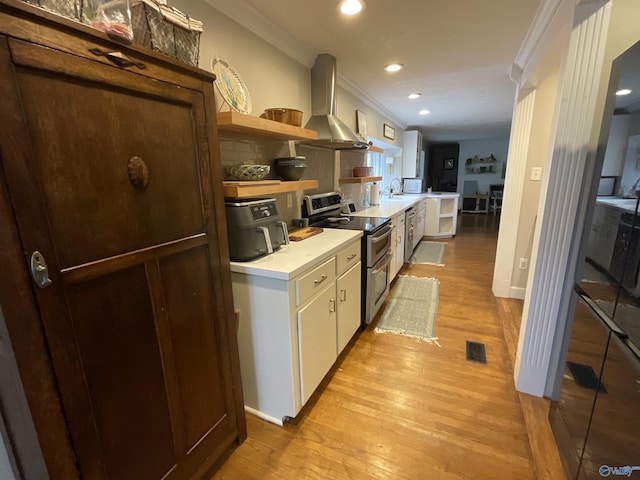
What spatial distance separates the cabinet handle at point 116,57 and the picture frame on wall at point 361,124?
293cm

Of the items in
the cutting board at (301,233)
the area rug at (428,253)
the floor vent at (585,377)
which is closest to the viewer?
the floor vent at (585,377)

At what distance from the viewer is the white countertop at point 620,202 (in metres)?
0.95

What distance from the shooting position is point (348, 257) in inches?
76.6

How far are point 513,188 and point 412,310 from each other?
1.55 meters

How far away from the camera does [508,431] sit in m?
1.47

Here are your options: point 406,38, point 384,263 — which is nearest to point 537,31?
point 406,38

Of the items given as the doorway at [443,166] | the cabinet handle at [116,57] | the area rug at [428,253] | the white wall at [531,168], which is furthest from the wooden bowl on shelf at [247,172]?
the doorway at [443,166]

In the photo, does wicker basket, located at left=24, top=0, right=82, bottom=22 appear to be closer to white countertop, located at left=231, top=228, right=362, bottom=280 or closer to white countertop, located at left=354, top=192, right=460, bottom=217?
white countertop, located at left=231, top=228, right=362, bottom=280

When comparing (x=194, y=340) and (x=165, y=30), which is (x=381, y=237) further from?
(x=165, y=30)

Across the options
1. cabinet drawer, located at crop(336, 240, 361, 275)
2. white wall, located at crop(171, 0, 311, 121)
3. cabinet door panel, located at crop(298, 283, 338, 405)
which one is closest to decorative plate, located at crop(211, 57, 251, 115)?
white wall, located at crop(171, 0, 311, 121)

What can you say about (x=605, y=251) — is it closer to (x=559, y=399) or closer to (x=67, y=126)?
(x=559, y=399)

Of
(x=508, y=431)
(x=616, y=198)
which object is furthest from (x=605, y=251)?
(x=508, y=431)

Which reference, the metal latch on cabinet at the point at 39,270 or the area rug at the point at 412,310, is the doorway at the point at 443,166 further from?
the metal latch on cabinet at the point at 39,270

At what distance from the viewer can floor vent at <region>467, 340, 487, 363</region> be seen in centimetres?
204
